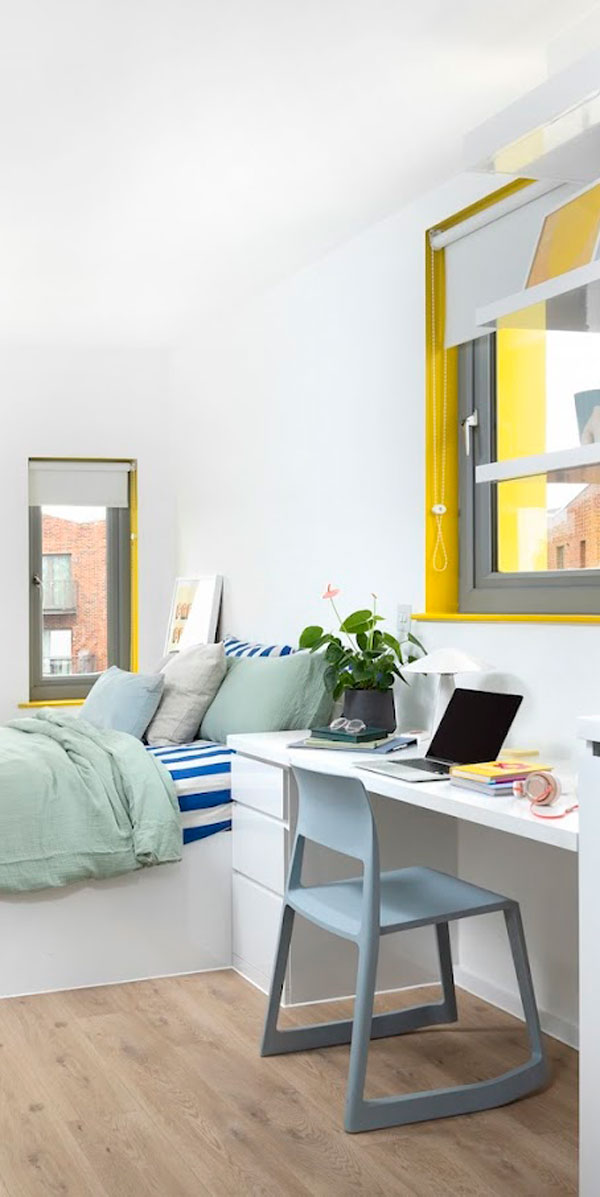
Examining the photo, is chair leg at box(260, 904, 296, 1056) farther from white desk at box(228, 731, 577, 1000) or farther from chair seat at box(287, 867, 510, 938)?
white desk at box(228, 731, 577, 1000)

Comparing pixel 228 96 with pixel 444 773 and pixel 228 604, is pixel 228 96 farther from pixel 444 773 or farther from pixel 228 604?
pixel 228 604

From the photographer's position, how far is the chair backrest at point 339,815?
107 inches

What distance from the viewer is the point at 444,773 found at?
301cm


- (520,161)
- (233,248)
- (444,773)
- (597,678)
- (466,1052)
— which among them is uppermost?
(233,248)

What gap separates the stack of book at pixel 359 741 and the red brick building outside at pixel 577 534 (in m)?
0.66

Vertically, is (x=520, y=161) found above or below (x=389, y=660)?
above

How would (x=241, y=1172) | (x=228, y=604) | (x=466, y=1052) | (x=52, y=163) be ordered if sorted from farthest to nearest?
(x=228, y=604) < (x=52, y=163) < (x=466, y=1052) < (x=241, y=1172)

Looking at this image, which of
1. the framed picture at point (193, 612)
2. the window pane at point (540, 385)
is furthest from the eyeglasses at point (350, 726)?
the framed picture at point (193, 612)

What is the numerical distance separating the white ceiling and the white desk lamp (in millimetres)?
1424

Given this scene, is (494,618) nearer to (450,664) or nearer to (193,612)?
(450,664)

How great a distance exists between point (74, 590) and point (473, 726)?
11.7 ft

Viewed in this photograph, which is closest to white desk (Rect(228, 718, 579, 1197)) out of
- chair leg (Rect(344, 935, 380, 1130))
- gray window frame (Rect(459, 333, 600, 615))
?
chair leg (Rect(344, 935, 380, 1130))

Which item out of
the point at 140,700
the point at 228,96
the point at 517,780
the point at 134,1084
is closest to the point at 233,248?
the point at 228,96

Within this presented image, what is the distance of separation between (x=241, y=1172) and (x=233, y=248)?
3.16 metres
